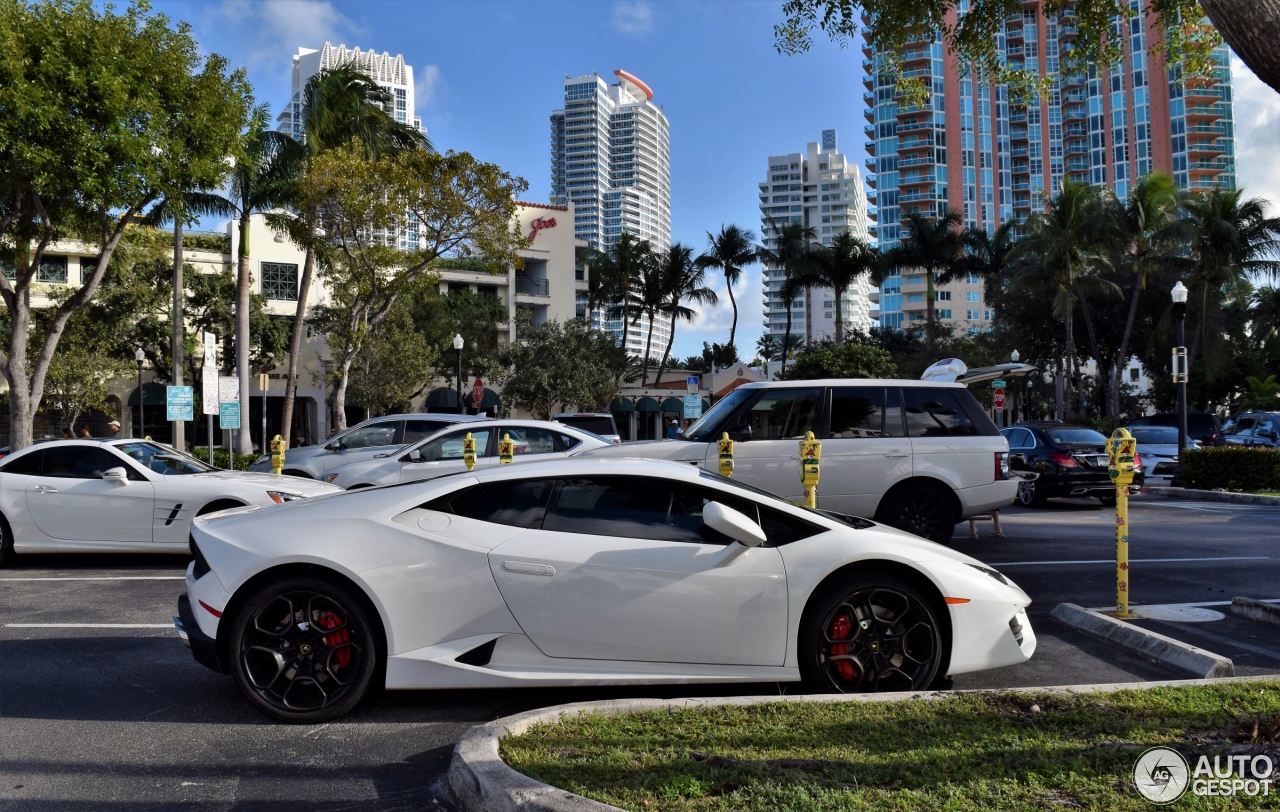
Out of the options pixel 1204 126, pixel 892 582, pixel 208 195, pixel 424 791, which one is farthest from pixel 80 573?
pixel 1204 126

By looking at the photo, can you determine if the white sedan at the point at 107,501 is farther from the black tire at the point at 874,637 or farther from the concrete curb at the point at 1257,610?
the concrete curb at the point at 1257,610

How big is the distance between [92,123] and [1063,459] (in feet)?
58.2

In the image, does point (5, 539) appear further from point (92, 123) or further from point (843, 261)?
point (843, 261)

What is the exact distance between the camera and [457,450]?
13.0 metres

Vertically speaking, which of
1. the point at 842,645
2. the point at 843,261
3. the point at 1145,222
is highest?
the point at 843,261

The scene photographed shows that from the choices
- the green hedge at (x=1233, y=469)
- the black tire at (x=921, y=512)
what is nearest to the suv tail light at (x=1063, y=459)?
the green hedge at (x=1233, y=469)

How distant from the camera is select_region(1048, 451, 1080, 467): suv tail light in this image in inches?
628

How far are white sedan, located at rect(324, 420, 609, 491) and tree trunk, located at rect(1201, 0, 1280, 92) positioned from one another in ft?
29.6

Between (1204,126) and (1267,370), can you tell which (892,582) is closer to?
(1267,370)

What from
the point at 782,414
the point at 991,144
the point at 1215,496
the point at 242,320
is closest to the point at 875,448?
the point at 782,414

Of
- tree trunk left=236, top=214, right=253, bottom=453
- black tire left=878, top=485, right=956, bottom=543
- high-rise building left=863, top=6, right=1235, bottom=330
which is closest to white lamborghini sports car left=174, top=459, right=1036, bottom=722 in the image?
black tire left=878, top=485, right=956, bottom=543

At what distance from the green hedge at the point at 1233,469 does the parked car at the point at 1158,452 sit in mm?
3210

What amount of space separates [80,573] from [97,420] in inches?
1383

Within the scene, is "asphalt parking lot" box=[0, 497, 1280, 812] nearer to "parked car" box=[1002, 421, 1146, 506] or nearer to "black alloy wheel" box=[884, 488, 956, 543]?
"black alloy wheel" box=[884, 488, 956, 543]
